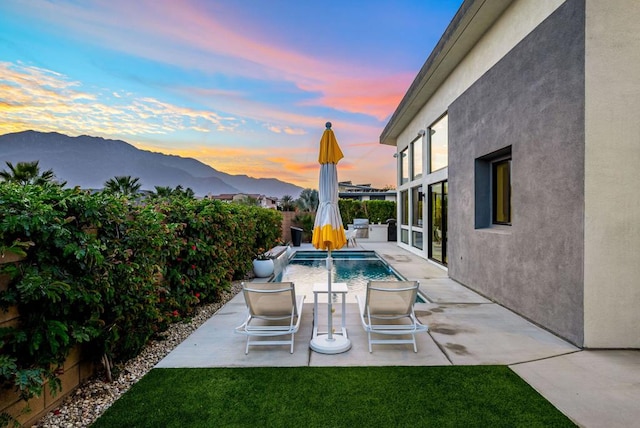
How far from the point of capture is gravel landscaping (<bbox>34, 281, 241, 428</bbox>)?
2879mm

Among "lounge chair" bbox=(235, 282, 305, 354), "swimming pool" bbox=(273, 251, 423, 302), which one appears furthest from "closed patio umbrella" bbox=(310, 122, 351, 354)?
"swimming pool" bbox=(273, 251, 423, 302)

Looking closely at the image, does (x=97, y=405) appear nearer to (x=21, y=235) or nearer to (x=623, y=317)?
(x=21, y=235)

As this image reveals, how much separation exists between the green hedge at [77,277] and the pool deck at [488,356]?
31.5 inches

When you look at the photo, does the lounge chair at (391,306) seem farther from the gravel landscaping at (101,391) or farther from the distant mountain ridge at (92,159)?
the distant mountain ridge at (92,159)

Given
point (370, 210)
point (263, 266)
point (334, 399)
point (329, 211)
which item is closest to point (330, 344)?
point (334, 399)

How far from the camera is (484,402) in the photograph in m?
3.08

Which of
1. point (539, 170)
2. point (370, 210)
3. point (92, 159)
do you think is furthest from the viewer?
point (92, 159)

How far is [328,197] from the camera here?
14.6 ft

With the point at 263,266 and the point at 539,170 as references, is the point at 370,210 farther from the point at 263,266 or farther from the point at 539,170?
the point at 539,170

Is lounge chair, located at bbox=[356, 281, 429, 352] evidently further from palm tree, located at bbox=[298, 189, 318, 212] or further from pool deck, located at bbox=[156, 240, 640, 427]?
palm tree, located at bbox=[298, 189, 318, 212]

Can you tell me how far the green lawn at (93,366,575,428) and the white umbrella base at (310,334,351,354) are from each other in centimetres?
42

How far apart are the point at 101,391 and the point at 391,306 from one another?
3.53m

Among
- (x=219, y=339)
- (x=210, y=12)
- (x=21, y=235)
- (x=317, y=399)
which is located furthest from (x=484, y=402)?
(x=210, y=12)

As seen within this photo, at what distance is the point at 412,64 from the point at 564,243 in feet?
38.5
